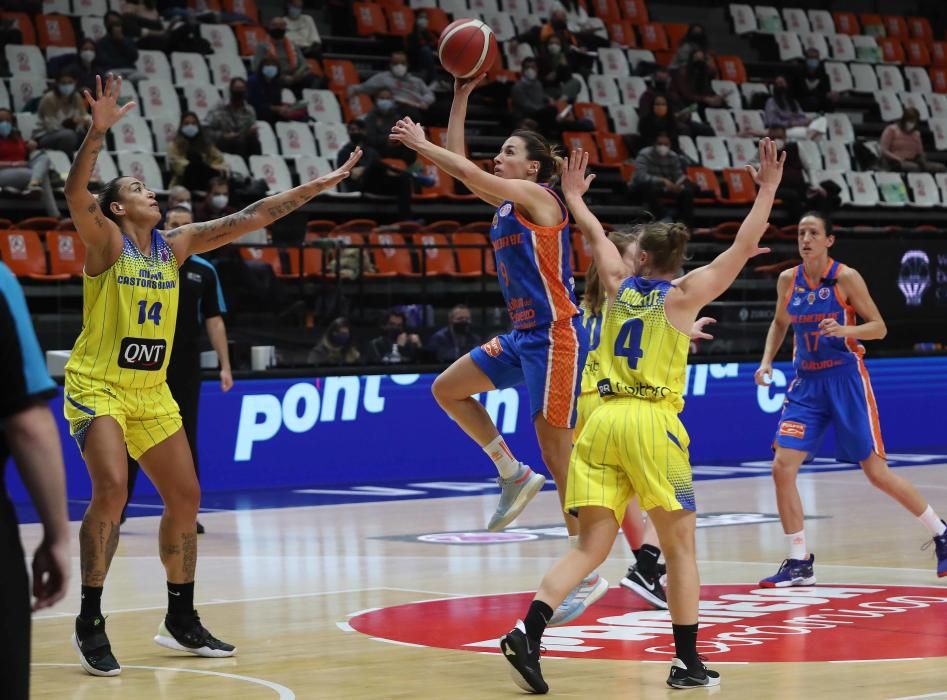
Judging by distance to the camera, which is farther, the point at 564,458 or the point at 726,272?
the point at 564,458

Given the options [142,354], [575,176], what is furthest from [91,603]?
[575,176]

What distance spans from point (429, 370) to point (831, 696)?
8.27m

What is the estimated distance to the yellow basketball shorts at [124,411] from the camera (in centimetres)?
602

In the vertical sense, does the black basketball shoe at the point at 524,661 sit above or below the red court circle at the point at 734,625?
above

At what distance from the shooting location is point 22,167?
47.9ft

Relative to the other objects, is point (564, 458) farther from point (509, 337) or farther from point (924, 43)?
point (924, 43)

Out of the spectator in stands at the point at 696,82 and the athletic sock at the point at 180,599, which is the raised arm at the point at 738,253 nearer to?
the athletic sock at the point at 180,599

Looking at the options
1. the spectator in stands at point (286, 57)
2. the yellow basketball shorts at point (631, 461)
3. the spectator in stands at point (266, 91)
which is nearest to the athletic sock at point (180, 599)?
the yellow basketball shorts at point (631, 461)

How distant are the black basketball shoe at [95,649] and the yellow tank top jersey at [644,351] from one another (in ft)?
7.13

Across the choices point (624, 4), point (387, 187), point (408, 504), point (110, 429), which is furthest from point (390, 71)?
point (110, 429)

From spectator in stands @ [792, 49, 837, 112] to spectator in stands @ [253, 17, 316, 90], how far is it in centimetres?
817

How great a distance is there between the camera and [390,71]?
1859 cm

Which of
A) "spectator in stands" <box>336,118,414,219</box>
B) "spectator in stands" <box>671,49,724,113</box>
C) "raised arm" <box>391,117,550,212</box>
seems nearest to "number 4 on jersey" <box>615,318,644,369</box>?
"raised arm" <box>391,117,550,212</box>

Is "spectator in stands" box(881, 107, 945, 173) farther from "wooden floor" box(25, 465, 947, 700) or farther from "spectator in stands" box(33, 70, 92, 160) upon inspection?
"spectator in stands" box(33, 70, 92, 160)
